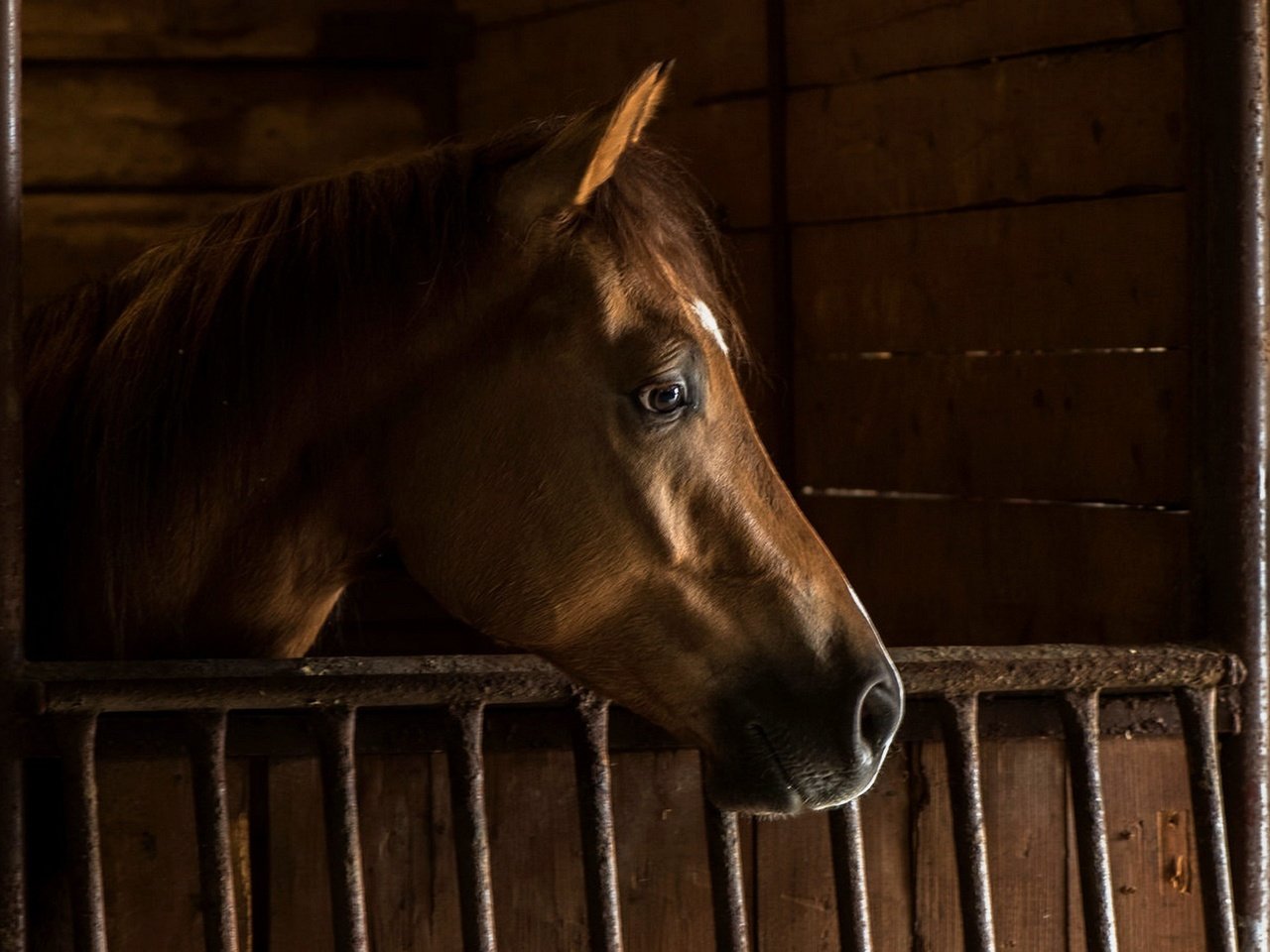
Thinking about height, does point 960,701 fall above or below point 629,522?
below

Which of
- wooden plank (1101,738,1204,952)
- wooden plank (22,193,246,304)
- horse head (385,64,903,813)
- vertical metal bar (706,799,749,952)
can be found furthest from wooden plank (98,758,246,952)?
wooden plank (22,193,246,304)

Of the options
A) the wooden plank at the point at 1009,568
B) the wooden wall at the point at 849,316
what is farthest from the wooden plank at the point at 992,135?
the wooden plank at the point at 1009,568

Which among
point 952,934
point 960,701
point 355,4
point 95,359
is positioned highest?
point 355,4

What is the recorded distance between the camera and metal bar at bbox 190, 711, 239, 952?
1.42 meters

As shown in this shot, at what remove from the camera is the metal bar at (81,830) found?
139 centimetres

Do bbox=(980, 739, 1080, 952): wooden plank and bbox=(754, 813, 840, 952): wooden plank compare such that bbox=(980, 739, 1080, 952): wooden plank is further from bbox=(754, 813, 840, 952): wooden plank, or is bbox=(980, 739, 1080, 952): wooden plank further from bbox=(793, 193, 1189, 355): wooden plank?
bbox=(793, 193, 1189, 355): wooden plank

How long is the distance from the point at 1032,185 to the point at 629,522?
105 cm

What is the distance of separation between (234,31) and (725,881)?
252 centimetres

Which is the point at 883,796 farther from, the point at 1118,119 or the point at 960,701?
the point at 1118,119

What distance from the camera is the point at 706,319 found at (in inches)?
60.3


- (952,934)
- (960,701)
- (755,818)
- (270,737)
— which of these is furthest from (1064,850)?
(270,737)

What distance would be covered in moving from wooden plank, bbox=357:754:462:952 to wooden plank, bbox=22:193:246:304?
2126 millimetres

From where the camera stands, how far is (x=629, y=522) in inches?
56.4

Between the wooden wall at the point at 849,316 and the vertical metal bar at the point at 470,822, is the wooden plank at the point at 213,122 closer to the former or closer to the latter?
the wooden wall at the point at 849,316
